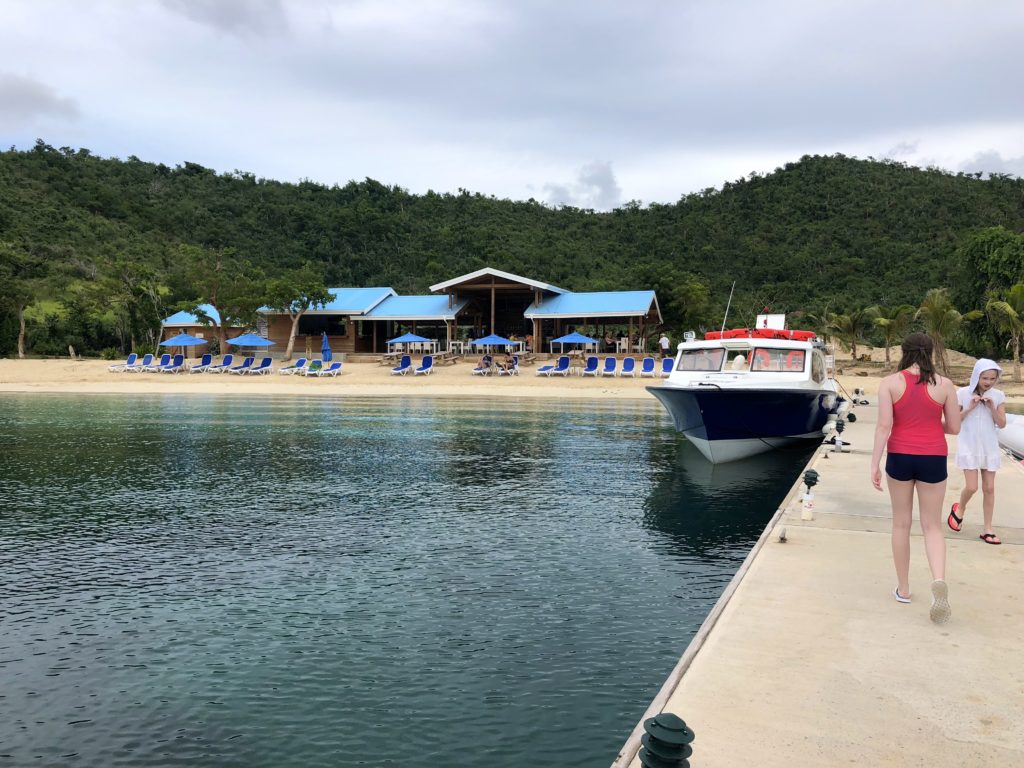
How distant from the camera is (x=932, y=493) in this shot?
530 centimetres

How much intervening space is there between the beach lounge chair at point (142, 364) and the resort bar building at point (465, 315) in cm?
676

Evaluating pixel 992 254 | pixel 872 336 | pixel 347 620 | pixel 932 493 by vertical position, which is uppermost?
pixel 992 254

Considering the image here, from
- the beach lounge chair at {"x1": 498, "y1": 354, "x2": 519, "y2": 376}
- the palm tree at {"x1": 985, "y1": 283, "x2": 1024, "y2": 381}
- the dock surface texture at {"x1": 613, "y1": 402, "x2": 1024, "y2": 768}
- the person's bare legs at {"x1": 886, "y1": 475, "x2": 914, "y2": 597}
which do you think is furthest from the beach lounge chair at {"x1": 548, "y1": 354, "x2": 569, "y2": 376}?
the person's bare legs at {"x1": 886, "y1": 475, "x2": 914, "y2": 597}

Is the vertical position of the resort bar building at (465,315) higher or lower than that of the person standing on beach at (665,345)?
higher

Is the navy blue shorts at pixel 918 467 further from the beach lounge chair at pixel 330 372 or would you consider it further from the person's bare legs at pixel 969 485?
the beach lounge chair at pixel 330 372

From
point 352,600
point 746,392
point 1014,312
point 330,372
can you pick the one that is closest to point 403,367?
point 330,372

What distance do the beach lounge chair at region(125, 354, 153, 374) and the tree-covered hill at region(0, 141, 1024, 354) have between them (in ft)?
22.8

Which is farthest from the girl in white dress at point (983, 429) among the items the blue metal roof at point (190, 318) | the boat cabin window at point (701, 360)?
the blue metal roof at point (190, 318)

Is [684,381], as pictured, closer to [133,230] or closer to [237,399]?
[237,399]

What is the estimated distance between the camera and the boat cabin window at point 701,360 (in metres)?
15.8

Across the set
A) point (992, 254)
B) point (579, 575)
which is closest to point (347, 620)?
point (579, 575)

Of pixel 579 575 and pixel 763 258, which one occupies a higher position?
pixel 763 258

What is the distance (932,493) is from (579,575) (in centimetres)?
367

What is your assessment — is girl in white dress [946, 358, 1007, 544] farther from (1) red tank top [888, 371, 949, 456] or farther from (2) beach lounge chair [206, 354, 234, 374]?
(2) beach lounge chair [206, 354, 234, 374]
